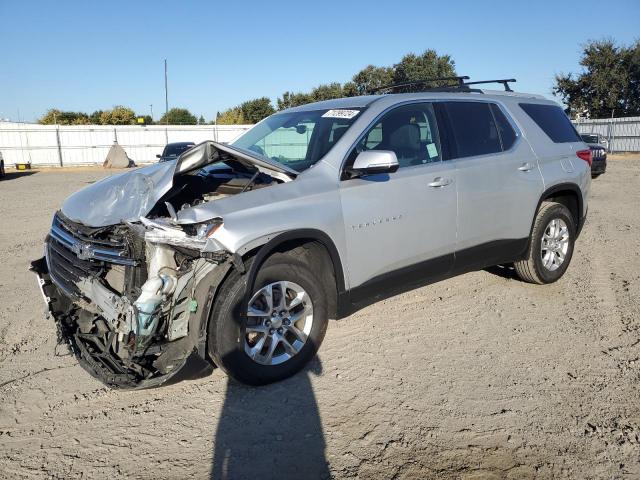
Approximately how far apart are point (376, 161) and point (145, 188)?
1596 millimetres

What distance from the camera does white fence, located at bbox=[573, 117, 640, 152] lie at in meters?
31.7

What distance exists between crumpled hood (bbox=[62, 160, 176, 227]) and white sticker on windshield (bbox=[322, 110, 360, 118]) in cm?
144

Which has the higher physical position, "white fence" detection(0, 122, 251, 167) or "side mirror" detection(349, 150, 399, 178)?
"white fence" detection(0, 122, 251, 167)

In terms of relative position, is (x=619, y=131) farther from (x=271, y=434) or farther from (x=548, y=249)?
(x=271, y=434)

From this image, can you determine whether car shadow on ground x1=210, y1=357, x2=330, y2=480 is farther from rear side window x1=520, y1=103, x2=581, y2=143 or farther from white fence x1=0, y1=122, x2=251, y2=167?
white fence x1=0, y1=122, x2=251, y2=167

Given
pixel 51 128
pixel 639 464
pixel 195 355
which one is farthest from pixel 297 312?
pixel 51 128

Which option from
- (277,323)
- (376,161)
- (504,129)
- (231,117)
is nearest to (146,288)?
(277,323)

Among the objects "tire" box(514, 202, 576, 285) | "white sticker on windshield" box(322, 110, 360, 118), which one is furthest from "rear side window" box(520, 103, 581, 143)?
"white sticker on windshield" box(322, 110, 360, 118)

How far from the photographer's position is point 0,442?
300 cm

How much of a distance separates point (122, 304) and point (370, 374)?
177 centimetres

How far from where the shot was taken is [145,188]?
3.47 metres

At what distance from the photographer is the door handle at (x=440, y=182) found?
14.0 feet

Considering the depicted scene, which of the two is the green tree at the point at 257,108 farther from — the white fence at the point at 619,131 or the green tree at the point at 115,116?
the white fence at the point at 619,131

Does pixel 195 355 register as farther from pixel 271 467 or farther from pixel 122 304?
pixel 271 467
